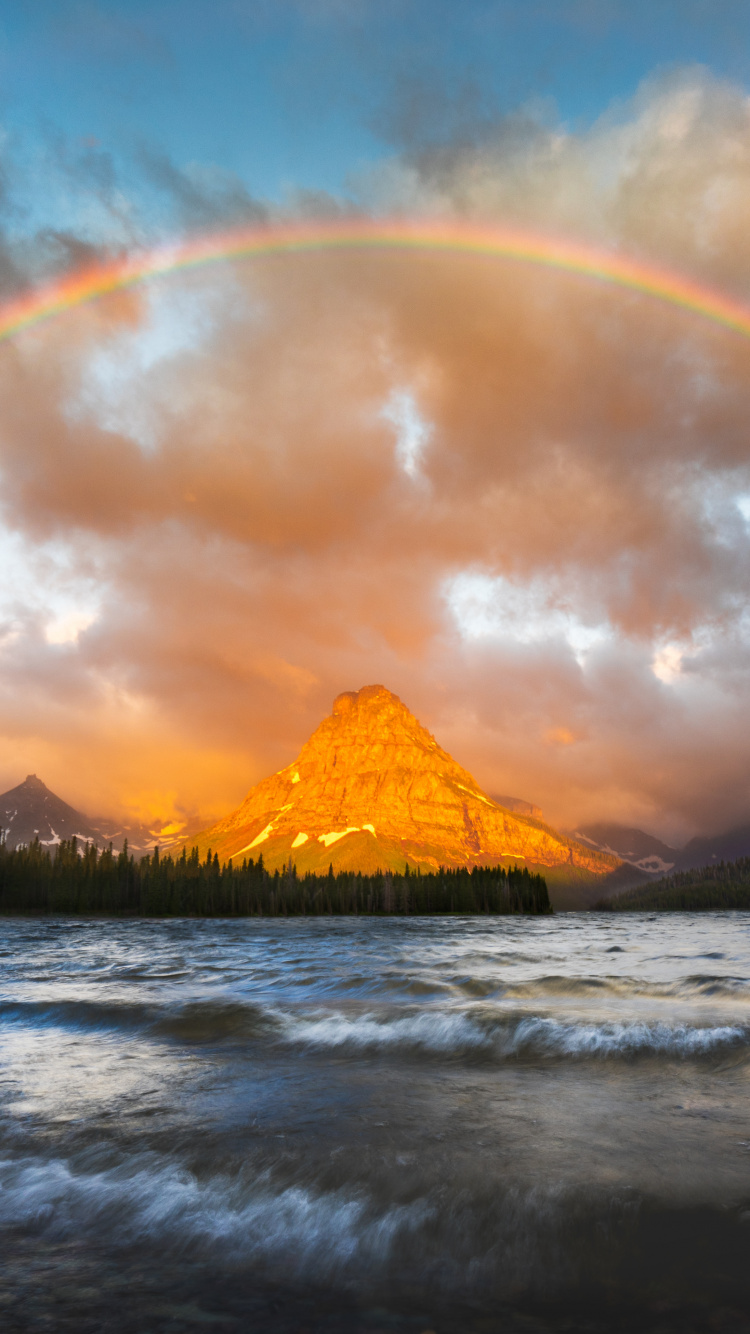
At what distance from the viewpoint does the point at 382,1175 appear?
8.83 meters

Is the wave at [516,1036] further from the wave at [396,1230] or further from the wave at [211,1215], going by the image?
the wave at [211,1215]

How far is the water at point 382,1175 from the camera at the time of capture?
6.11 meters

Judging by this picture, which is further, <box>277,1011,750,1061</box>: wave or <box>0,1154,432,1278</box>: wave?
<box>277,1011,750,1061</box>: wave

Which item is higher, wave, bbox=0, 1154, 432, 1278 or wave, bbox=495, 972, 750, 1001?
wave, bbox=0, 1154, 432, 1278

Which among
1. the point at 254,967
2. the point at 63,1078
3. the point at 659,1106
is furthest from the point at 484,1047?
the point at 254,967

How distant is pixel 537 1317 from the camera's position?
5.80 metres

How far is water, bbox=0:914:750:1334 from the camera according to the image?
611 centimetres

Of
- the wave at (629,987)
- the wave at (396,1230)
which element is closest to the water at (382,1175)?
the wave at (396,1230)

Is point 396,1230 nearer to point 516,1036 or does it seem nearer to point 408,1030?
point 516,1036

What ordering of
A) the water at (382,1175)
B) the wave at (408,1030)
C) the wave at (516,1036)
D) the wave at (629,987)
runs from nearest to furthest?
the water at (382,1175) → the wave at (516,1036) → the wave at (408,1030) → the wave at (629,987)

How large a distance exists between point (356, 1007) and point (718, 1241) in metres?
17.1

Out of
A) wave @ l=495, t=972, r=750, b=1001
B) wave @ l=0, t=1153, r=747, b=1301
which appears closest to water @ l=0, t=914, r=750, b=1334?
wave @ l=0, t=1153, r=747, b=1301

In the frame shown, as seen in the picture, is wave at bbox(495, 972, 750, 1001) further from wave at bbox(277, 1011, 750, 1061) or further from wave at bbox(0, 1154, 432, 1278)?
wave at bbox(0, 1154, 432, 1278)

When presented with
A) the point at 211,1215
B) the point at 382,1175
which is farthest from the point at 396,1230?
the point at 211,1215
